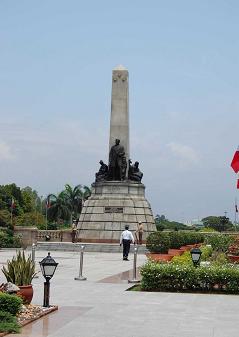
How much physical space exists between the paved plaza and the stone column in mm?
22633

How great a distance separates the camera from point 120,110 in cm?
3872

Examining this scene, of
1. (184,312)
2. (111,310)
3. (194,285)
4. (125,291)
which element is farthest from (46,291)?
(194,285)

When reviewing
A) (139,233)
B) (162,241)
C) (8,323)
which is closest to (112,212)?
Answer: (139,233)

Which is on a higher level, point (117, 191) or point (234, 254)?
point (117, 191)

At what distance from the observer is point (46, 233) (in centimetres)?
4400

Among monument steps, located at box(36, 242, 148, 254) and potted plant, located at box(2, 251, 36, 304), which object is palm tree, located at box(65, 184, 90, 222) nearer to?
monument steps, located at box(36, 242, 148, 254)

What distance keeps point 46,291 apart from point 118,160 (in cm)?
2699

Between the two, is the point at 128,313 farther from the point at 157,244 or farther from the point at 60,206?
the point at 60,206

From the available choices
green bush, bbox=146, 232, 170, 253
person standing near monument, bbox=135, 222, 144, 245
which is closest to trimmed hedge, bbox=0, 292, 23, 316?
green bush, bbox=146, 232, 170, 253

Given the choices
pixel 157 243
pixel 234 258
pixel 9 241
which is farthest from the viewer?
pixel 9 241

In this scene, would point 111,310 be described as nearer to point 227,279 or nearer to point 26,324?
point 26,324

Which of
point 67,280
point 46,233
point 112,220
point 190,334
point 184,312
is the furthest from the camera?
point 46,233

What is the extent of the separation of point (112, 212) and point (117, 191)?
4.52 feet

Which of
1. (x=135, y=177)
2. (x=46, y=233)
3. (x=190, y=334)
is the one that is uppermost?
(x=135, y=177)
